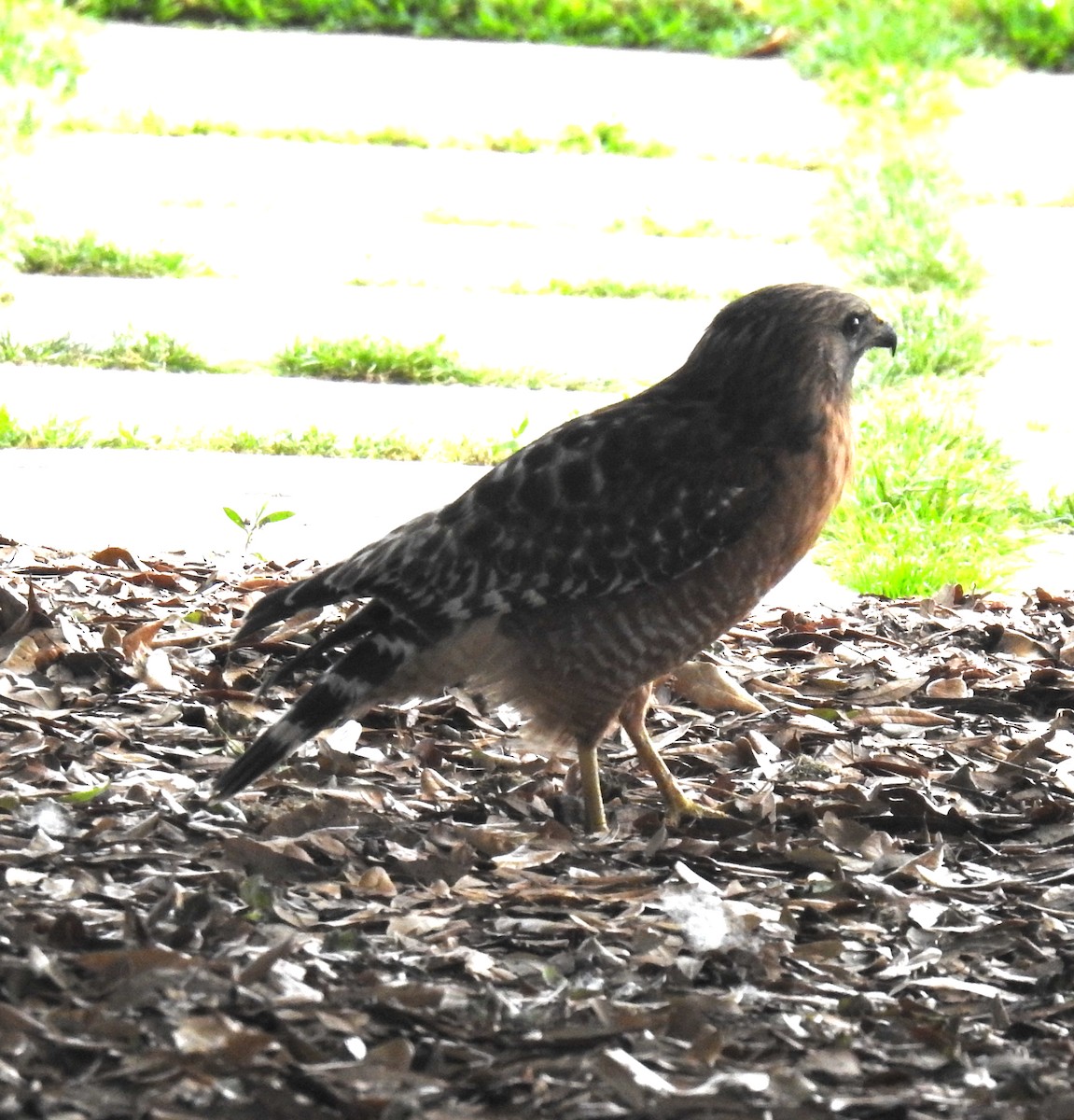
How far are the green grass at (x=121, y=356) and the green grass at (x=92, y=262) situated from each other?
1.12 m

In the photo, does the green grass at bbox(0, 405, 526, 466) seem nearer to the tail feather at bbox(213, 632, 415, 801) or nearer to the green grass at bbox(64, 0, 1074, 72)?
the tail feather at bbox(213, 632, 415, 801)

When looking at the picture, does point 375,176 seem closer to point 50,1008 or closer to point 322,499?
point 322,499

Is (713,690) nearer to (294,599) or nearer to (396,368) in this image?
(294,599)

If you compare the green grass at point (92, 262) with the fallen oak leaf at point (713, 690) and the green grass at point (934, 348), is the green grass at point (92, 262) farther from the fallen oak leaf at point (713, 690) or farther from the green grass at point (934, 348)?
the fallen oak leaf at point (713, 690)

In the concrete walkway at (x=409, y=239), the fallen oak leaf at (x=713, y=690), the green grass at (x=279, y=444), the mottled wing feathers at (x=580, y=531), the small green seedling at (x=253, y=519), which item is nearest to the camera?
the mottled wing feathers at (x=580, y=531)

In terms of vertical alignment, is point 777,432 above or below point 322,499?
above

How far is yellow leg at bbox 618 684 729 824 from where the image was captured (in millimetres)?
3973

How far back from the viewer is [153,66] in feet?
37.3

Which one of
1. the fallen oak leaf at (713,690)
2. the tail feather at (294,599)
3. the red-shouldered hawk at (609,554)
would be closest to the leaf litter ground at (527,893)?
the fallen oak leaf at (713,690)

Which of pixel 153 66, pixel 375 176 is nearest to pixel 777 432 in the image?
pixel 375 176

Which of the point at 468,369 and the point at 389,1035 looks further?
the point at 468,369

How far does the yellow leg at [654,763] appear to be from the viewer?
3973 millimetres

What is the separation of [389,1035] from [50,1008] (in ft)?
1.70

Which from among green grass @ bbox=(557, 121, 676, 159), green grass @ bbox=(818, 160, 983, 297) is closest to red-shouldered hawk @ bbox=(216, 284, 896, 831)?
green grass @ bbox=(818, 160, 983, 297)
